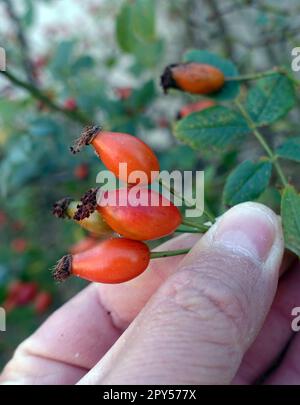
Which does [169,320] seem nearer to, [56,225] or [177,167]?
[177,167]

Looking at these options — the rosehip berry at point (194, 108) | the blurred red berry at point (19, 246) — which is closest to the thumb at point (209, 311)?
the rosehip berry at point (194, 108)

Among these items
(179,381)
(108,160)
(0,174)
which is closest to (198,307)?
(179,381)

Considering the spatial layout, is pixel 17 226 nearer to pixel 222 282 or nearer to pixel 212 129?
pixel 212 129

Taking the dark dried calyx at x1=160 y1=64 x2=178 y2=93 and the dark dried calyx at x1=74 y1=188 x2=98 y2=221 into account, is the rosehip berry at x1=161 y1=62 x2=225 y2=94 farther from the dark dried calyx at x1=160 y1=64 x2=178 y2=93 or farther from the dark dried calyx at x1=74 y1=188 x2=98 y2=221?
the dark dried calyx at x1=74 y1=188 x2=98 y2=221

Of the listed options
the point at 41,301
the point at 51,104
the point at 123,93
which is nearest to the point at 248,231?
the point at 51,104

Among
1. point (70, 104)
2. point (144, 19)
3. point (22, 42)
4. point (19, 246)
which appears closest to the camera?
point (144, 19)

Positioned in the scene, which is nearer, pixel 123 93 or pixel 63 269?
pixel 63 269

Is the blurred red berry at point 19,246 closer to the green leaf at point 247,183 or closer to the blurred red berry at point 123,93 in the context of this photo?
the blurred red berry at point 123,93

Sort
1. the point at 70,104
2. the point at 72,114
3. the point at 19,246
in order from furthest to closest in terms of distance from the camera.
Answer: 1. the point at 19,246
2. the point at 70,104
3. the point at 72,114

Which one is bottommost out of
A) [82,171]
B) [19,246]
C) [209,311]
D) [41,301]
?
[41,301]
